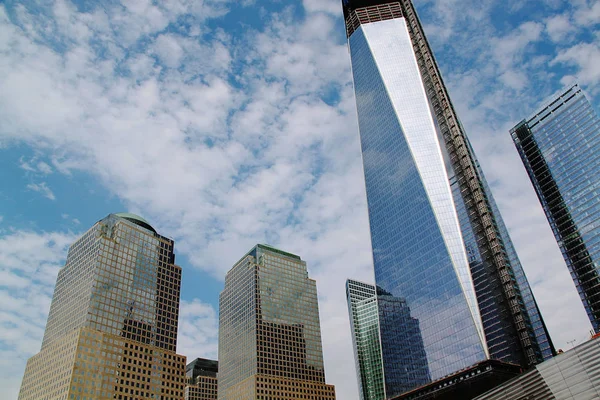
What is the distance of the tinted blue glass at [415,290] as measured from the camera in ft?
510

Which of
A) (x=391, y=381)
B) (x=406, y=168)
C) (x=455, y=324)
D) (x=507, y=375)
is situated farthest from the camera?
(x=406, y=168)

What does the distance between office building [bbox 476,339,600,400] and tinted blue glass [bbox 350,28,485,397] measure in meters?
53.9

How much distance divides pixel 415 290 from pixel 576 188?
7129 cm

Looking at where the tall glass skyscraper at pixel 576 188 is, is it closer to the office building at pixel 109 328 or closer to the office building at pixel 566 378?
the office building at pixel 566 378

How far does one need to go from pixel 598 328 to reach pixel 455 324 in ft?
159

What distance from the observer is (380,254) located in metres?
196

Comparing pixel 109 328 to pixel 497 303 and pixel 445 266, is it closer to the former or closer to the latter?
pixel 445 266

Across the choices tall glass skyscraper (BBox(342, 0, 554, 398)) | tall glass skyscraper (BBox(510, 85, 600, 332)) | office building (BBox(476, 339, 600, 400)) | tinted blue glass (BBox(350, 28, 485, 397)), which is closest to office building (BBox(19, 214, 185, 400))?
tinted blue glass (BBox(350, 28, 485, 397))

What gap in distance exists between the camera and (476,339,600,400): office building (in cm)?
8244

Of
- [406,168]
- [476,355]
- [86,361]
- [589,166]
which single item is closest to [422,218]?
[406,168]

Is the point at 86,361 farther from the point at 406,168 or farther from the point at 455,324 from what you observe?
the point at 406,168

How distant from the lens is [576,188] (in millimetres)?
185250

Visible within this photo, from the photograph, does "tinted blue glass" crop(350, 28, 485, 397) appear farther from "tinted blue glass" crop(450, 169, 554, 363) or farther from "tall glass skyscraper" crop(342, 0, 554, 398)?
"tinted blue glass" crop(450, 169, 554, 363)

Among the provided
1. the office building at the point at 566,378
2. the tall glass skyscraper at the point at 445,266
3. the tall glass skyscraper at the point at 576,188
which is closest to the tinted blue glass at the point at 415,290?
the tall glass skyscraper at the point at 445,266
